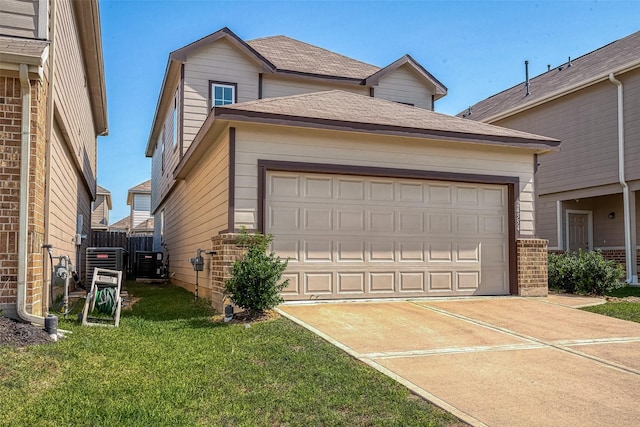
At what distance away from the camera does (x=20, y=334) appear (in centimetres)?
557

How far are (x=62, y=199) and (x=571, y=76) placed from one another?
15.8 m

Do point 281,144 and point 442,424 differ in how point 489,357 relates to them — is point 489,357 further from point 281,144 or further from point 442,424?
point 281,144

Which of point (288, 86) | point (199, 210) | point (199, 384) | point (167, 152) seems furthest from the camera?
point (167, 152)

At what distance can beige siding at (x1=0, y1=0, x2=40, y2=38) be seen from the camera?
21.4ft

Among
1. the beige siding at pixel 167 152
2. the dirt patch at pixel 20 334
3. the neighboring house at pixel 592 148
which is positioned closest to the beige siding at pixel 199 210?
the beige siding at pixel 167 152

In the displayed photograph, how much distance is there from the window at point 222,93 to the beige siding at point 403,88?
13.6 feet

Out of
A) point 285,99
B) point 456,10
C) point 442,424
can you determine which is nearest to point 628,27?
point 456,10

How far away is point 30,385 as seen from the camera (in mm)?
4293

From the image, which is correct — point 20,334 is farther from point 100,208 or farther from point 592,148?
point 100,208

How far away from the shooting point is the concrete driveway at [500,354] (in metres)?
4.16

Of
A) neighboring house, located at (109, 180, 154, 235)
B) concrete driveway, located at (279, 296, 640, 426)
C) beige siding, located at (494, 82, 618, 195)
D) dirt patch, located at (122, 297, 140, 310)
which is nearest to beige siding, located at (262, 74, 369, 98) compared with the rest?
dirt patch, located at (122, 297, 140, 310)

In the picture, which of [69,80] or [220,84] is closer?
[69,80]

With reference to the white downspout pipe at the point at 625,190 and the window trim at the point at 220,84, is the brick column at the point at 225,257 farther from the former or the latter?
the white downspout pipe at the point at 625,190

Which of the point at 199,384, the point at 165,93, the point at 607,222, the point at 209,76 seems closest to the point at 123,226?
the point at 165,93
